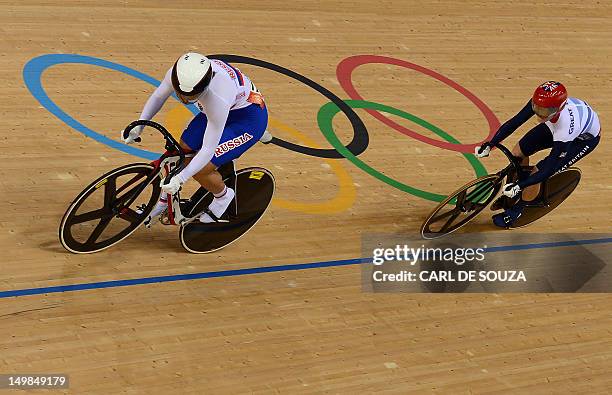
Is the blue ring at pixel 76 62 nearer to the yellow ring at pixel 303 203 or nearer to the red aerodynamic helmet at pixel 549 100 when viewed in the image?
the yellow ring at pixel 303 203

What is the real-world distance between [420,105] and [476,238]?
1509mm

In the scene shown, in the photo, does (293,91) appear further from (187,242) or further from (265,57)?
(187,242)

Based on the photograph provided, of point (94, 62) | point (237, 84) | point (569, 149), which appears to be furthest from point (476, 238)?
point (94, 62)

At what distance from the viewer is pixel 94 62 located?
6234mm

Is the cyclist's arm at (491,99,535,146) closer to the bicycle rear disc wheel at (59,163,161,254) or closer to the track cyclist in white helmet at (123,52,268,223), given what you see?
the track cyclist in white helmet at (123,52,268,223)

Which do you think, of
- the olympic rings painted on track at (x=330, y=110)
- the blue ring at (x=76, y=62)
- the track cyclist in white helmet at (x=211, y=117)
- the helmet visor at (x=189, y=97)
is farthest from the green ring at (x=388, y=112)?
the helmet visor at (x=189, y=97)

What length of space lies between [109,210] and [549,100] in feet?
8.25

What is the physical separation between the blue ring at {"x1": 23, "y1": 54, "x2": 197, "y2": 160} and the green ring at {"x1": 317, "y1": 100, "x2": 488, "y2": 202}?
3.23ft

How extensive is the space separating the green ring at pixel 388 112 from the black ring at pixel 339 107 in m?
0.05

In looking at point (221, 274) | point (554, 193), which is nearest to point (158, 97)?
point (221, 274)

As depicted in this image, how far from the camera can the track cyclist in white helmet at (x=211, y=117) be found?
3.86m

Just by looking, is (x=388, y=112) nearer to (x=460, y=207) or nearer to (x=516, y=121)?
(x=460, y=207)

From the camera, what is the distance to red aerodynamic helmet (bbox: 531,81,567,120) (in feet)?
15.1

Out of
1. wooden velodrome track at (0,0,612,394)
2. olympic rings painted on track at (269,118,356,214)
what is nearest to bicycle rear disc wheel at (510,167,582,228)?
wooden velodrome track at (0,0,612,394)
